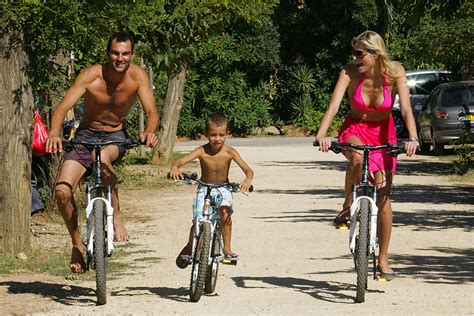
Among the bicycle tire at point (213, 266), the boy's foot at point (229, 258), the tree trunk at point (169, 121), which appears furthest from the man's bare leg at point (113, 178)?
the tree trunk at point (169, 121)

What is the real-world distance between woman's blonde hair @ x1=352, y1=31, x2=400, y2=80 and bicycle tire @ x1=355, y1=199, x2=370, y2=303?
3.34 ft

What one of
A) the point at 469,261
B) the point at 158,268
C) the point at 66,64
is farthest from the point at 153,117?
the point at 66,64

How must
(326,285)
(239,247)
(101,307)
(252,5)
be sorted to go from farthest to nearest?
1. (252,5)
2. (239,247)
3. (326,285)
4. (101,307)

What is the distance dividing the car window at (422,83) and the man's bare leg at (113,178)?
2661cm

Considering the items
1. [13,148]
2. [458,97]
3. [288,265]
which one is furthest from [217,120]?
[458,97]

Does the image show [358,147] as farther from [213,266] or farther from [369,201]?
[213,266]

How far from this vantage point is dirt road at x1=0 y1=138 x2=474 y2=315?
9547 mm

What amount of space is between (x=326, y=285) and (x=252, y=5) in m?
15.2

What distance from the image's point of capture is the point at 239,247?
43.8ft

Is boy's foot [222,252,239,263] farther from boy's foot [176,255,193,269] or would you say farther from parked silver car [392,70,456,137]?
parked silver car [392,70,456,137]

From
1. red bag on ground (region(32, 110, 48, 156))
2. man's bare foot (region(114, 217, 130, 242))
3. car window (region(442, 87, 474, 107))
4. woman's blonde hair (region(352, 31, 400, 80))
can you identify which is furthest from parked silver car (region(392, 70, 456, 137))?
man's bare foot (region(114, 217, 130, 242))

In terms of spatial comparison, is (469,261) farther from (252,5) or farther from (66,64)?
(252,5)

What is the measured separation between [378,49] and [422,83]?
2675cm

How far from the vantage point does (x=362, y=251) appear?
955 centimetres
